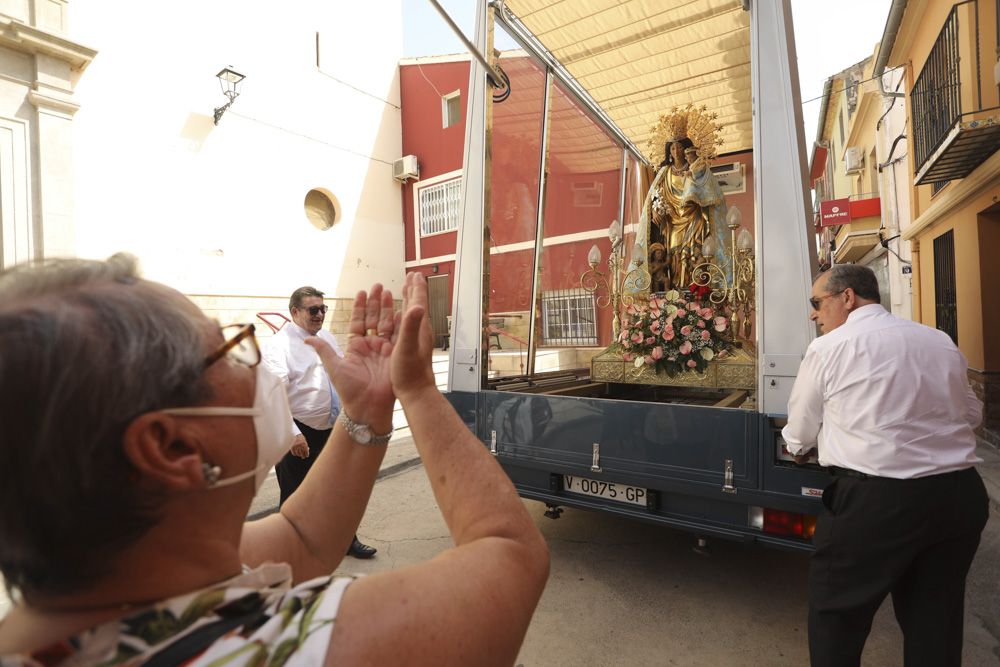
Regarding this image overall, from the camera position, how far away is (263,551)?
1.04 m

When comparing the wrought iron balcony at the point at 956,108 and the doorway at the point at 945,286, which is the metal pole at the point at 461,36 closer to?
the wrought iron balcony at the point at 956,108

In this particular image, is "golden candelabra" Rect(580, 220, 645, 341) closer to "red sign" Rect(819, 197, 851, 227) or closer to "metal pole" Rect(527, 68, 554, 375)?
"metal pole" Rect(527, 68, 554, 375)

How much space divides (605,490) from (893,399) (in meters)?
1.67

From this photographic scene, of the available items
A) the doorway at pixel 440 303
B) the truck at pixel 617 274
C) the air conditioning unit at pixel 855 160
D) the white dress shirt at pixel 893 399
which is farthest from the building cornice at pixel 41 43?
the air conditioning unit at pixel 855 160

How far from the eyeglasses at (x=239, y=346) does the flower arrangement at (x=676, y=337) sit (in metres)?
3.56

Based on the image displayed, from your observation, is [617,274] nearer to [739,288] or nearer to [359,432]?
[739,288]

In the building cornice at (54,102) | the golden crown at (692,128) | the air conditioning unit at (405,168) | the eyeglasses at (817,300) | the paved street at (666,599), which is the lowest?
the paved street at (666,599)

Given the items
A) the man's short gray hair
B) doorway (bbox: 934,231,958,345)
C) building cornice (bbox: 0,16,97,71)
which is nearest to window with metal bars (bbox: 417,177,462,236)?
building cornice (bbox: 0,16,97,71)

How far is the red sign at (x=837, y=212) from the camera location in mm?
13359

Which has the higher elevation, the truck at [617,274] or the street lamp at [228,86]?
the street lamp at [228,86]

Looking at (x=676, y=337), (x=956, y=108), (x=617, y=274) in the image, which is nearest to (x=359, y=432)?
(x=676, y=337)

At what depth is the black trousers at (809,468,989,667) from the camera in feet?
6.06

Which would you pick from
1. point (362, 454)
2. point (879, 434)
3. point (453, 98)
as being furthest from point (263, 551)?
point (453, 98)

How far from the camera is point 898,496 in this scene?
185 centimetres
